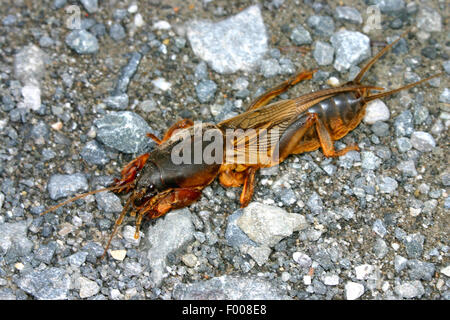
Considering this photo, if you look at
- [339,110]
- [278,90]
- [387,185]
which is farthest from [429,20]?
[387,185]

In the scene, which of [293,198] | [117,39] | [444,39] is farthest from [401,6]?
[117,39]

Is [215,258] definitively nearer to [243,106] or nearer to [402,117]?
[243,106]

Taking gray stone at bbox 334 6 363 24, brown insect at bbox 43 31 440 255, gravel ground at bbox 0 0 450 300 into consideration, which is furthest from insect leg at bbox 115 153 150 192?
gray stone at bbox 334 6 363 24

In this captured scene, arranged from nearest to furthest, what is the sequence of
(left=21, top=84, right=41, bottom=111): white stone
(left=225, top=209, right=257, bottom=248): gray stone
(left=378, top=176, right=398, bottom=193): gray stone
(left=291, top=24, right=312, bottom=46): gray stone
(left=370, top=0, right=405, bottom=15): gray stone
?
(left=225, top=209, right=257, bottom=248): gray stone, (left=378, top=176, right=398, bottom=193): gray stone, (left=21, top=84, right=41, bottom=111): white stone, (left=291, top=24, right=312, bottom=46): gray stone, (left=370, top=0, right=405, bottom=15): gray stone

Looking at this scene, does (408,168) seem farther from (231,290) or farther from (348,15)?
(231,290)

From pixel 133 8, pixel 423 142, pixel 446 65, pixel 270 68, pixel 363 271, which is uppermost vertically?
pixel 133 8

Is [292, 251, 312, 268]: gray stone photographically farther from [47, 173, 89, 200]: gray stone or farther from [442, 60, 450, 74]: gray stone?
[442, 60, 450, 74]: gray stone

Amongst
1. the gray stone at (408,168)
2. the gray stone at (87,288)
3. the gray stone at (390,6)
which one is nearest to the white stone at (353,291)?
the gray stone at (408,168)
